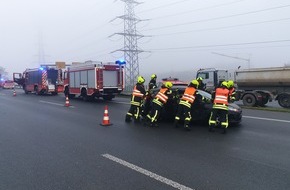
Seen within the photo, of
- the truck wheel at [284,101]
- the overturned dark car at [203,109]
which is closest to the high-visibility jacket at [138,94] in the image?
the overturned dark car at [203,109]

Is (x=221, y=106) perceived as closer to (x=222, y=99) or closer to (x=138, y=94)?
(x=222, y=99)

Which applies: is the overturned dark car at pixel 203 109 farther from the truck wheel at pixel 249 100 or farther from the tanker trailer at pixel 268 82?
the tanker trailer at pixel 268 82

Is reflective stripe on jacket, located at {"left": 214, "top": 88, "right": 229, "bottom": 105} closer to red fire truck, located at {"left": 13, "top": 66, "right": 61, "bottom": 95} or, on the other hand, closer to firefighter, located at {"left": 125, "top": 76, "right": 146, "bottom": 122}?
firefighter, located at {"left": 125, "top": 76, "right": 146, "bottom": 122}

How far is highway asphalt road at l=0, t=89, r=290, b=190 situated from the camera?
5.18 meters

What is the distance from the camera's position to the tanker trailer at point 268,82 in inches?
664

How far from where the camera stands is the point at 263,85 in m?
17.7

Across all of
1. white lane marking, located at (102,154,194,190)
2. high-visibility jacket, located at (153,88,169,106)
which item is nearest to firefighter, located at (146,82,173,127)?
high-visibility jacket, located at (153,88,169,106)

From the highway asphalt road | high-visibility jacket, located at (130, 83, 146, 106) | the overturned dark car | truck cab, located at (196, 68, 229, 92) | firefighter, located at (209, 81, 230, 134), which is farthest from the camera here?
truck cab, located at (196, 68, 229, 92)

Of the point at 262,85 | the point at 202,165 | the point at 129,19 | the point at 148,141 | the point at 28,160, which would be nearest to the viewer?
the point at 202,165

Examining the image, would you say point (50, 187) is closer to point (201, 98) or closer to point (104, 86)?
point (201, 98)

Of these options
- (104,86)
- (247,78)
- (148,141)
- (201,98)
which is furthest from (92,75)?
(148,141)

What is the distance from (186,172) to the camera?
566 cm

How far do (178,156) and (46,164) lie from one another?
2650 millimetres

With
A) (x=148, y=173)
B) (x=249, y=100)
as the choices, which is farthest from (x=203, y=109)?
(x=249, y=100)
